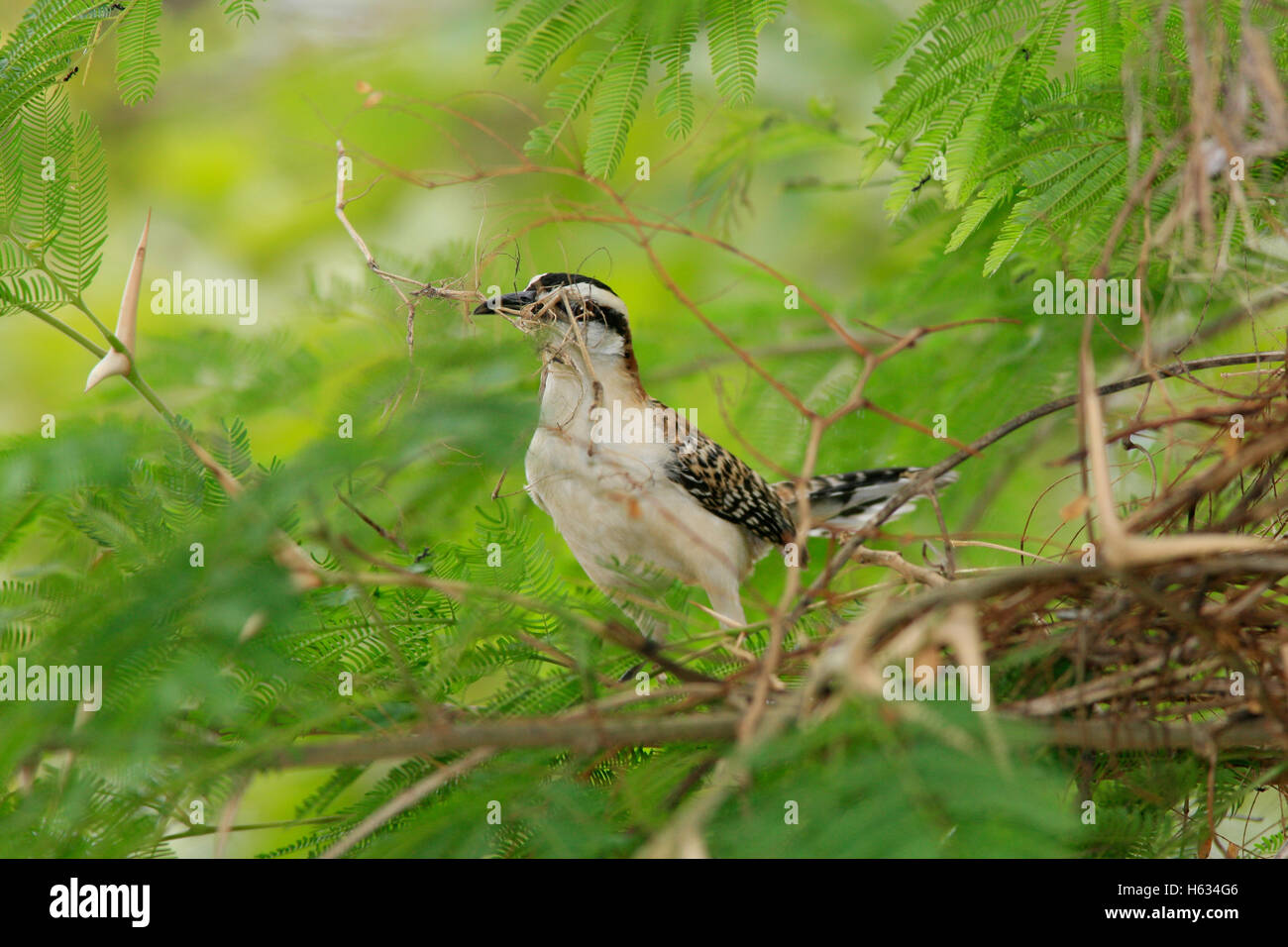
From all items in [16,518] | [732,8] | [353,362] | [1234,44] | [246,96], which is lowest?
[16,518]

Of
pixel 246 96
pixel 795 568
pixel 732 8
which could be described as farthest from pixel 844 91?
pixel 795 568

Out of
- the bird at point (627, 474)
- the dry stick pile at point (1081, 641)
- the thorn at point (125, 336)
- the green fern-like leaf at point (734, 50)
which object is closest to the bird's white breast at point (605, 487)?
the bird at point (627, 474)

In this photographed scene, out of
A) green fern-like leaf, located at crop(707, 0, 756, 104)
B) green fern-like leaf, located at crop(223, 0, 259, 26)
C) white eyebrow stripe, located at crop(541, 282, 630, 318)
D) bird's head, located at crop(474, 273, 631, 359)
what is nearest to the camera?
green fern-like leaf, located at crop(223, 0, 259, 26)

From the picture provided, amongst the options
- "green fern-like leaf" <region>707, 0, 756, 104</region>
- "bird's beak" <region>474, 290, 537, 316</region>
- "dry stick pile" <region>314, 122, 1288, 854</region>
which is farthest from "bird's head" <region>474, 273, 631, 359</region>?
"green fern-like leaf" <region>707, 0, 756, 104</region>

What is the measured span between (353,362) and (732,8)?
69.1 inches

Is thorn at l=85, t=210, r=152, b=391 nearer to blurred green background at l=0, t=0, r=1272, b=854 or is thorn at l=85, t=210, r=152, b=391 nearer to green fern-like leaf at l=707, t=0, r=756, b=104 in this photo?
blurred green background at l=0, t=0, r=1272, b=854

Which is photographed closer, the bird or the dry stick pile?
the dry stick pile

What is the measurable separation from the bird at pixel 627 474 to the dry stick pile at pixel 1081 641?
4.08ft

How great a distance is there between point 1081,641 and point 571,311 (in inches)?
74.7

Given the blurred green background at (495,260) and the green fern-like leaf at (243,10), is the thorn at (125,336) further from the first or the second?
the green fern-like leaf at (243,10)

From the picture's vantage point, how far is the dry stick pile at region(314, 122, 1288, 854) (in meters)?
1.90

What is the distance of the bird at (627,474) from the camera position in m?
4.21
